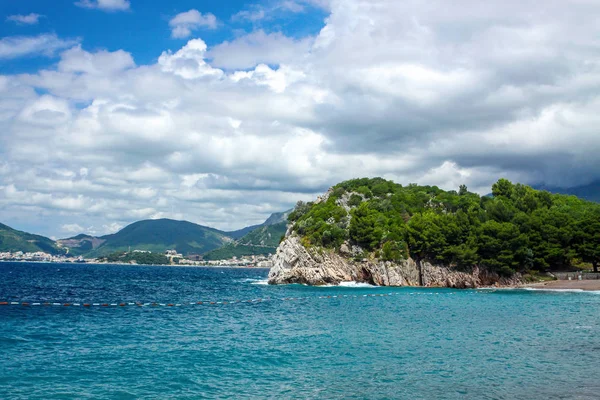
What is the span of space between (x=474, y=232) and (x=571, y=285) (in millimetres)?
18528

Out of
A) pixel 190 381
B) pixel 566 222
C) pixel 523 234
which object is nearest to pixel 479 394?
pixel 190 381

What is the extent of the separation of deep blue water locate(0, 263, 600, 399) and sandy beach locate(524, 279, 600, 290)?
28162mm

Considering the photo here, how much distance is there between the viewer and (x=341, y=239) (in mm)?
88000

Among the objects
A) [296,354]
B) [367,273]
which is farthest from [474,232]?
[296,354]

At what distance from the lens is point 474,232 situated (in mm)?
83750

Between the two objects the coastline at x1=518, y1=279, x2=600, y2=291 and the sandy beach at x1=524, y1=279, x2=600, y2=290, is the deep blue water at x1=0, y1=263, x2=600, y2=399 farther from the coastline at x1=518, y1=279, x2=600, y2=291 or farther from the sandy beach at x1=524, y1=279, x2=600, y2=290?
the sandy beach at x1=524, y1=279, x2=600, y2=290

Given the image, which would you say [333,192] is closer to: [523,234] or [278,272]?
[278,272]

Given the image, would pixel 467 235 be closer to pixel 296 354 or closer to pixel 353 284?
pixel 353 284

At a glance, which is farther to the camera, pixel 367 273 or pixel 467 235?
pixel 367 273

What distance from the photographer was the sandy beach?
66312 mm

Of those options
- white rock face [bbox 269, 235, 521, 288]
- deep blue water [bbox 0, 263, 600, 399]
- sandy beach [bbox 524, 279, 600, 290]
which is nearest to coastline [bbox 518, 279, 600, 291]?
sandy beach [bbox 524, 279, 600, 290]

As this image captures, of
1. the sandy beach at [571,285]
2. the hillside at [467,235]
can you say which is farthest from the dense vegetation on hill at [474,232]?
the sandy beach at [571,285]


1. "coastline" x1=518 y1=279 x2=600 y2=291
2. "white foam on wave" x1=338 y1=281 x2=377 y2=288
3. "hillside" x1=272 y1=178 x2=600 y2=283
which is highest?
"hillside" x1=272 y1=178 x2=600 y2=283

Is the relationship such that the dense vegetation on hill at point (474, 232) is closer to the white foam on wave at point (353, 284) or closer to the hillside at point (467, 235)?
the hillside at point (467, 235)
